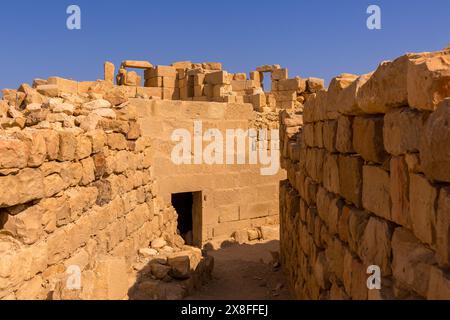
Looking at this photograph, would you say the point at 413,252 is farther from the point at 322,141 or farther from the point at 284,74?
the point at 284,74

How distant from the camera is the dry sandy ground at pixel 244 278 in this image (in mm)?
6242

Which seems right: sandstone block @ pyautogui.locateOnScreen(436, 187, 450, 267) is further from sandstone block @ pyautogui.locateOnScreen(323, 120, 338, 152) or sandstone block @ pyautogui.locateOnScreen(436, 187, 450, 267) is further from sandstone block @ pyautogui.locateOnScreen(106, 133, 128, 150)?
sandstone block @ pyautogui.locateOnScreen(106, 133, 128, 150)

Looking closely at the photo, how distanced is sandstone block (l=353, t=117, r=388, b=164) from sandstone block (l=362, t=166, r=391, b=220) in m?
0.08

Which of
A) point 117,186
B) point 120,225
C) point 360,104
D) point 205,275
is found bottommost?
point 205,275

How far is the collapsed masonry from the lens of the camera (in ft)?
12.2

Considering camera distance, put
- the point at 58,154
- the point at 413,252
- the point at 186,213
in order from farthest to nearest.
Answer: the point at 186,213
the point at 58,154
the point at 413,252

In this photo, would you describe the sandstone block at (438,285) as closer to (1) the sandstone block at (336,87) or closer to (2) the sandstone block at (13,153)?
(1) the sandstone block at (336,87)

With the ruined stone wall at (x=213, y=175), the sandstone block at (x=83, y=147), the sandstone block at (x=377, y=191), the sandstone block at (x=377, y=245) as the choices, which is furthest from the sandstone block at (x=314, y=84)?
the sandstone block at (x=377, y=245)

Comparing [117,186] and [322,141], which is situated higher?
[322,141]

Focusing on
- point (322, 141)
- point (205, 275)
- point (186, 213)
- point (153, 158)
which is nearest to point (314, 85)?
point (186, 213)

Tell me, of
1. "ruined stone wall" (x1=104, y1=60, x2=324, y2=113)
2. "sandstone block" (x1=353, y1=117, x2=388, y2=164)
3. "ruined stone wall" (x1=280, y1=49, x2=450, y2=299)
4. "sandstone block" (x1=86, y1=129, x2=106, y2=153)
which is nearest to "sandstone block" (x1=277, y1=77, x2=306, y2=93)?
"ruined stone wall" (x1=104, y1=60, x2=324, y2=113)

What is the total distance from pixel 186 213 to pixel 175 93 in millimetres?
7121

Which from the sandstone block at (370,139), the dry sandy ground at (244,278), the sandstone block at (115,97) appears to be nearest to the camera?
the sandstone block at (370,139)
